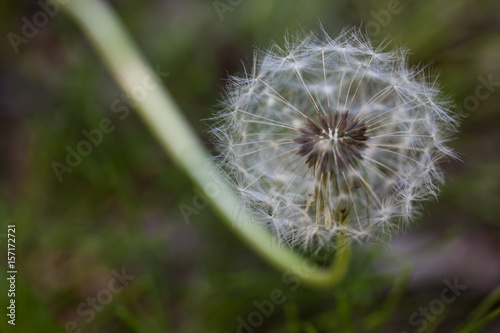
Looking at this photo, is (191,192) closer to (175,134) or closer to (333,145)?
(175,134)

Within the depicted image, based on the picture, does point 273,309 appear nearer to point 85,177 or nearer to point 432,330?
point 432,330

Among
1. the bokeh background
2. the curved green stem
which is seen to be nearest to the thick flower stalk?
the curved green stem

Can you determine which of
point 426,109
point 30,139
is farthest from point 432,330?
point 30,139

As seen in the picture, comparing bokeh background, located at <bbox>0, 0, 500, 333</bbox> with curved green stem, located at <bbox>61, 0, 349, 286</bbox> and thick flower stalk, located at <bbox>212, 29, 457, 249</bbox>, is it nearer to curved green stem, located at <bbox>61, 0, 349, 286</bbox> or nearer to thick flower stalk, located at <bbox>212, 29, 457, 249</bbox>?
curved green stem, located at <bbox>61, 0, 349, 286</bbox>

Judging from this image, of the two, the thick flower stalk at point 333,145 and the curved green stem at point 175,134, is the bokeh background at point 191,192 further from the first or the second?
the thick flower stalk at point 333,145

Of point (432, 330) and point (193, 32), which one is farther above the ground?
point (193, 32)

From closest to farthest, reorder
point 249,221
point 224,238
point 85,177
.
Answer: point 249,221
point 224,238
point 85,177
